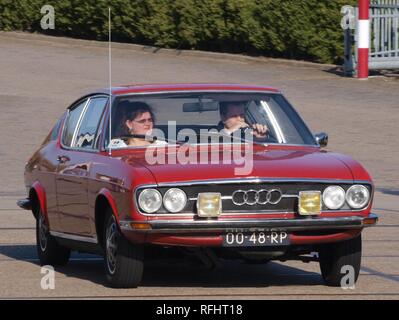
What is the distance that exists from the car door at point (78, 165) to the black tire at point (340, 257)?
6.04 feet

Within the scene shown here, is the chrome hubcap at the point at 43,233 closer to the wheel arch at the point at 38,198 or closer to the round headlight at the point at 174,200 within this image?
the wheel arch at the point at 38,198

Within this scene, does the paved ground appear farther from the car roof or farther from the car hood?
the car roof

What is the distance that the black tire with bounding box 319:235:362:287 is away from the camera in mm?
9977

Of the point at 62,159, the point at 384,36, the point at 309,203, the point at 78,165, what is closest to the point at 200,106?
the point at 78,165

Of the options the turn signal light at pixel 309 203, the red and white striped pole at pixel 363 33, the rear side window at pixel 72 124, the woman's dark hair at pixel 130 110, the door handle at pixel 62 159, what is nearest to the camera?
the turn signal light at pixel 309 203

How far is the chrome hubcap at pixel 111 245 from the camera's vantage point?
9773 mm

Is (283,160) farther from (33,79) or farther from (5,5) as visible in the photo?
(5,5)

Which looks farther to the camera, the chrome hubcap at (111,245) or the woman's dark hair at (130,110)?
the woman's dark hair at (130,110)

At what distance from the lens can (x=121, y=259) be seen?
9.66 meters

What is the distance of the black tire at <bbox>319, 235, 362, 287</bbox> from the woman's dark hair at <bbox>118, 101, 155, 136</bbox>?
5.93 feet

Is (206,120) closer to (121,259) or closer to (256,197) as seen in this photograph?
(256,197)

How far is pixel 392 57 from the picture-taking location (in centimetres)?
2741

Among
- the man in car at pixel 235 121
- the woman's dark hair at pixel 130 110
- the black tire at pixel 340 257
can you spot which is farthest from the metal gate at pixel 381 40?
the black tire at pixel 340 257
